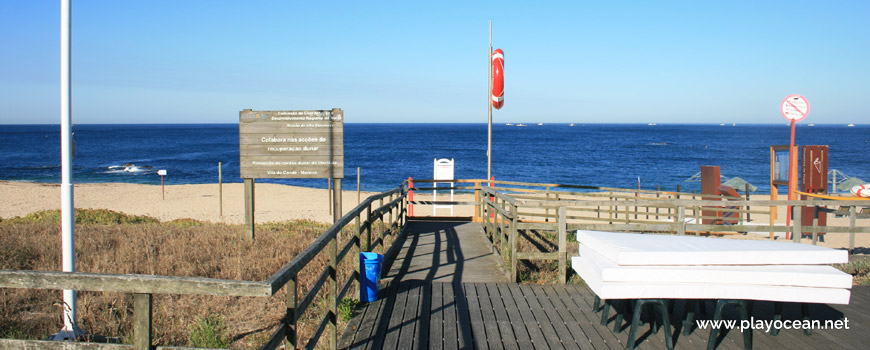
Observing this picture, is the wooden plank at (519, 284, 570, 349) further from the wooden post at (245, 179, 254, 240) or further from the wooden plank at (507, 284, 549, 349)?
the wooden post at (245, 179, 254, 240)

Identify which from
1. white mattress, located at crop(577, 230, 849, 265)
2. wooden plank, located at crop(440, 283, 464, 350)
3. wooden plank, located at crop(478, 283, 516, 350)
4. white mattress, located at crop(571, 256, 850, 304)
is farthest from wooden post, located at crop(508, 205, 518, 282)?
white mattress, located at crop(571, 256, 850, 304)

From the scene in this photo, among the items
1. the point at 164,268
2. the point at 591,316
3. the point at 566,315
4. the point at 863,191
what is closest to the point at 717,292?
the point at 591,316

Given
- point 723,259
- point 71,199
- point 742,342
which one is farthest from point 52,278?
point 742,342

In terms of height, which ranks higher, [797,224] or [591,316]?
[797,224]

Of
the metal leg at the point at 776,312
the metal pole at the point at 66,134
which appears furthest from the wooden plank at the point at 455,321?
the metal pole at the point at 66,134

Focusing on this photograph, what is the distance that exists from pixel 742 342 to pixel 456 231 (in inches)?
297

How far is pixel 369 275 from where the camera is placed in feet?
20.2

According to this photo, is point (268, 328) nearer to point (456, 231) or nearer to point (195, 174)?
point (456, 231)

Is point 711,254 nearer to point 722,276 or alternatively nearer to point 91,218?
point 722,276

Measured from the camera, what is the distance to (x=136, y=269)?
8047 mm

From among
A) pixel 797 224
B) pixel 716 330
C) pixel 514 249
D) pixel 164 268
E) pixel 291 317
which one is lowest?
pixel 164 268

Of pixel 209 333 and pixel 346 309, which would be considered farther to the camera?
pixel 346 309

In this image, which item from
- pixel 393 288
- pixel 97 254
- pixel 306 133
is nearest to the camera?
pixel 393 288

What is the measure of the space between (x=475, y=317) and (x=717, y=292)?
2154 millimetres
